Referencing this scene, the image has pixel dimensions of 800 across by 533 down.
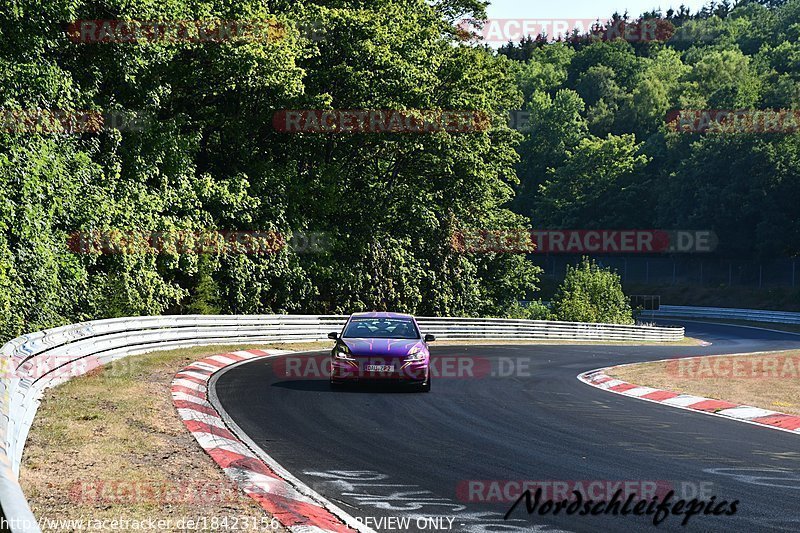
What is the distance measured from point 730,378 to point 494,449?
502 inches

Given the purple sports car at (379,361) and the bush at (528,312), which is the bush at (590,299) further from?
the purple sports car at (379,361)

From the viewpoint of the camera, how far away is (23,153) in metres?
23.1

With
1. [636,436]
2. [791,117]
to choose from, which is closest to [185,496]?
[636,436]

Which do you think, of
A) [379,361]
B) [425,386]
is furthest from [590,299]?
[379,361]

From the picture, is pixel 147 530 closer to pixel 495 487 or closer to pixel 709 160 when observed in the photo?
pixel 495 487

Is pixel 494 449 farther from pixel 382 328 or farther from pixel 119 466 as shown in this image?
pixel 382 328

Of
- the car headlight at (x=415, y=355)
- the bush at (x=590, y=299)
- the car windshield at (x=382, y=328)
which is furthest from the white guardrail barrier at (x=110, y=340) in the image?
the bush at (x=590, y=299)

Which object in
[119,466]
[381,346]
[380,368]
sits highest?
[381,346]

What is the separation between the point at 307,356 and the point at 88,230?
24.3 feet

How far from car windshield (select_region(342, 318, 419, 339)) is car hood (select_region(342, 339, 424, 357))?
439mm

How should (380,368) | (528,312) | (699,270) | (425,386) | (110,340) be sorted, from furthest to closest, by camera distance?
1. (699,270)
2. (528,312)
3. (110,340)
4. (425,386)
5. (380,368)

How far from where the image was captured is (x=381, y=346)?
15805mm

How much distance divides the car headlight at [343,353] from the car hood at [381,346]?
63 mm

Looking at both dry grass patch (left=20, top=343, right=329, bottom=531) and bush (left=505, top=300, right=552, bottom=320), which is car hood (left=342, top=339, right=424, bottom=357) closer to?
dry grass patch (left=20, top=343, right=329, bottom=531)
